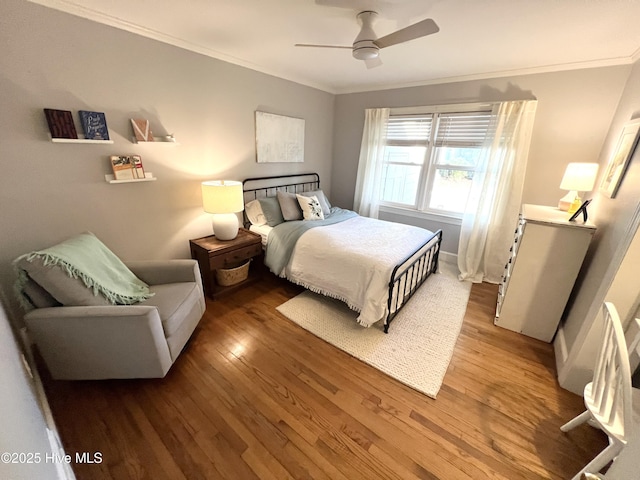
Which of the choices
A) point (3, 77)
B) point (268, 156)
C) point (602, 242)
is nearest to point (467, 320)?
point (602, 242)

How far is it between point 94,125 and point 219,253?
140 centimetres

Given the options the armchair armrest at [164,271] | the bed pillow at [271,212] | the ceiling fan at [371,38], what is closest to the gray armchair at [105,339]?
the armchair armrest at [164,271]

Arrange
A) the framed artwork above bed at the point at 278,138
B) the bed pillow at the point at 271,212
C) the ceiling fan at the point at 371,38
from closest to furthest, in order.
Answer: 1. the ceiling fan at the point at 371,38
2. the bed pillow at the point at 271,212
3. the framed artwork above bed at the point at 278,138

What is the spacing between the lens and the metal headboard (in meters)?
3.32

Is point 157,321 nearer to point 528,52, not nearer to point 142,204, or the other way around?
point 142,204

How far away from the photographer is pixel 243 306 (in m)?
2.61

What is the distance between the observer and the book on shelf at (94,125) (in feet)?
6.35

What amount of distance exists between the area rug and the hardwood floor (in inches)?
3.5

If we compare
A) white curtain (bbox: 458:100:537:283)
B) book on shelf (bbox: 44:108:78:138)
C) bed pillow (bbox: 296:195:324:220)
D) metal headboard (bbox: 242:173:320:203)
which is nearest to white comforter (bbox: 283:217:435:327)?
bed pillow (bbox: 296:195:324:220)

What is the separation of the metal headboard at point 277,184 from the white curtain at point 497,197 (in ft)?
7.75

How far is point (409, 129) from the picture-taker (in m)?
3.73

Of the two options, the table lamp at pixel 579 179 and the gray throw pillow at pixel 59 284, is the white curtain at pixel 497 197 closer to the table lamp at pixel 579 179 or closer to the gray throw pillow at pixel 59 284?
the table lamp at pixel 579 179

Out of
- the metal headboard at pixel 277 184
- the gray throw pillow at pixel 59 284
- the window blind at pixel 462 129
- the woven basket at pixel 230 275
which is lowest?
the woven basket at pixel 230 275

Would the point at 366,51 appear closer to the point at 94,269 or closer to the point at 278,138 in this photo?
the point at 278,138
